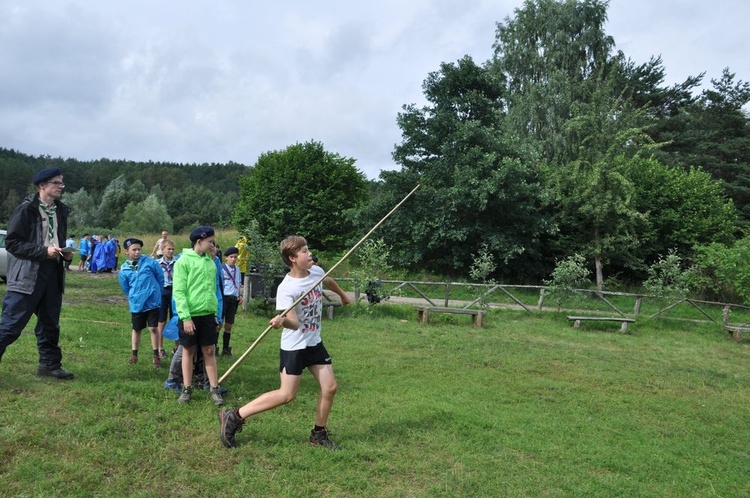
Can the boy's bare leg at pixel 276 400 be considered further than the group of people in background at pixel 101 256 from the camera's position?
No

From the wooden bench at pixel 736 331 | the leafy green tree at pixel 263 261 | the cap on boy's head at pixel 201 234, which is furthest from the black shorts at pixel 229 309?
the wooden bench at pixel 736 331

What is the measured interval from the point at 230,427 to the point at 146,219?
6082cm

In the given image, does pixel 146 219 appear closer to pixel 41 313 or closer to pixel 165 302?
pixel 165 302

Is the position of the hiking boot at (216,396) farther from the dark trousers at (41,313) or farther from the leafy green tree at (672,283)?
the leafy green tree at (672,283)

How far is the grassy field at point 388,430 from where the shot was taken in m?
3.99

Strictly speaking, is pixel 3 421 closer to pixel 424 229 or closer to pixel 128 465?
pixel 128 465

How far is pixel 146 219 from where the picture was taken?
196 feet

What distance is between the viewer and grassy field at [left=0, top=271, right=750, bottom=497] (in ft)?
13.1

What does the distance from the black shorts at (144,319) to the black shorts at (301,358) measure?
303cm

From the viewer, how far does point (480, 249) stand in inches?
881

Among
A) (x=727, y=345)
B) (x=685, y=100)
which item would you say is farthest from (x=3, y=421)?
(x=685, y=100)

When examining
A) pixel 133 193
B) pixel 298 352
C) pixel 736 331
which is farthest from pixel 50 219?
pixel 133 193

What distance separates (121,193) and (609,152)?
70495 mm

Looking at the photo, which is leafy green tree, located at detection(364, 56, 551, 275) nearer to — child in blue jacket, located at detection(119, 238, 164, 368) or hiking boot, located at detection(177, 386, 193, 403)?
child in blue jacket, located at detection(119, 238, 164, 368)
